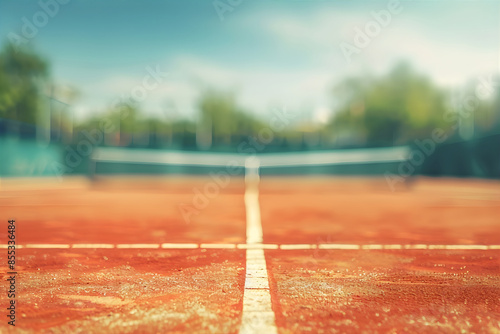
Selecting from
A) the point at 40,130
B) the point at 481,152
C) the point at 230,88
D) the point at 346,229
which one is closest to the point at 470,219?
the point at 346,229

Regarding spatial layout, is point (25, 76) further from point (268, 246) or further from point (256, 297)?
point (256, 297)

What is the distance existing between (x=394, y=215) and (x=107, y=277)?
509 centimetres

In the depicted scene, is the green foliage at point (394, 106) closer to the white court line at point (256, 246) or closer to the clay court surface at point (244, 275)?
the clay court surface at point (244, 275)

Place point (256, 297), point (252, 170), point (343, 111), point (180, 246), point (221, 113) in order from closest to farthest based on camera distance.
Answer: point (256, 297)
point (180, 246)
point (252, 170)
point (343, 111)
point (221, 113)

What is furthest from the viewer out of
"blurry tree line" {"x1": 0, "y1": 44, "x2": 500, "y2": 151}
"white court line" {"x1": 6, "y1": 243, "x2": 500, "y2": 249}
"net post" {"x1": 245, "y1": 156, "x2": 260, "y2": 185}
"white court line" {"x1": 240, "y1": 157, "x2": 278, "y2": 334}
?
"blurry tree line" {"x1": 0, "y1": 44, "x2": 500, "y2": 151}

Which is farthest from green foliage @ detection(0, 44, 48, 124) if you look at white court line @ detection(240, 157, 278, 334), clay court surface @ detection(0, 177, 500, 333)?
white court line @ detection(240, 157, 278, 334)

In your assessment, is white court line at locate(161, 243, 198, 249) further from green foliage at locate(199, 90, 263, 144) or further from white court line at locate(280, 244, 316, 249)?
green foliage at locate(199, 90, 263, 144)

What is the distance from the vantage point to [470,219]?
21.5ft

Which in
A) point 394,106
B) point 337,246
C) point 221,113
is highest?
point 394,106

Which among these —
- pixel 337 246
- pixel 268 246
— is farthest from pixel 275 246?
pixel 337 246

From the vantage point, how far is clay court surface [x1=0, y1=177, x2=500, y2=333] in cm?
216

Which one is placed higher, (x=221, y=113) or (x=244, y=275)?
(x=221, y=113)

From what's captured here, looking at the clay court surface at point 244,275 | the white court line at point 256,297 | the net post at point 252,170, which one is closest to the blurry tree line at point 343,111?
the net post at point 252,170

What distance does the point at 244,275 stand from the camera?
305cm
